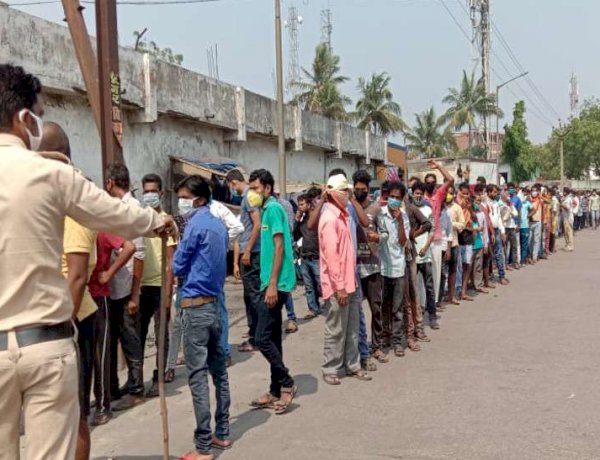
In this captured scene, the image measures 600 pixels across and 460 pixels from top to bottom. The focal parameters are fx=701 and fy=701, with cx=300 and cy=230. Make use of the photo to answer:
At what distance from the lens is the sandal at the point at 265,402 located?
5.54 m

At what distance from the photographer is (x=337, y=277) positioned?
6039 mm

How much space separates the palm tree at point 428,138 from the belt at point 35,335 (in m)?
50.8

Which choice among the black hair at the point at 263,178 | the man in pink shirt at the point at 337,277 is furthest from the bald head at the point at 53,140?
the man in pink shirt at the point at 337,277

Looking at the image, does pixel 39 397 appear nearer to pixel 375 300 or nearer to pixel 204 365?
pixel 204 365

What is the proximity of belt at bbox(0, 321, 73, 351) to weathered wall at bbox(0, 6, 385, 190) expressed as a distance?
7.89m

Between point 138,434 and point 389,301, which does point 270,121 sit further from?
point 138,434

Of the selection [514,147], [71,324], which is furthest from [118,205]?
[514,147]

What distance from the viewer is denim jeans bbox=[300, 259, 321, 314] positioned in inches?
378

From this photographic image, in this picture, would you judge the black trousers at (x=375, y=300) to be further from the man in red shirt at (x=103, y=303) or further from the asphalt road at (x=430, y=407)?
the man in red shirt at (x=103, y=303)

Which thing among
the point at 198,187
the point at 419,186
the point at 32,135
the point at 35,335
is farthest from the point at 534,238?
→ the point at 35,335

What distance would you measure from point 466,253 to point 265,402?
644 centimetres

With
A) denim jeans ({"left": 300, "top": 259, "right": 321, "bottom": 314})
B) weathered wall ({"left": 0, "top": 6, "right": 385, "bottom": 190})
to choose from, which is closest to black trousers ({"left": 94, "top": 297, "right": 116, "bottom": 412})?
denim jeans ({"left": 300, "top": 259, "right": 321, "bottom": 314})

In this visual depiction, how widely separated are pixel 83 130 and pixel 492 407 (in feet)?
27.5

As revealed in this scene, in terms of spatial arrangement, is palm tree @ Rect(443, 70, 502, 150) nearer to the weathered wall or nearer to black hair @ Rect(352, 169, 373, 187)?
the weathered wall
